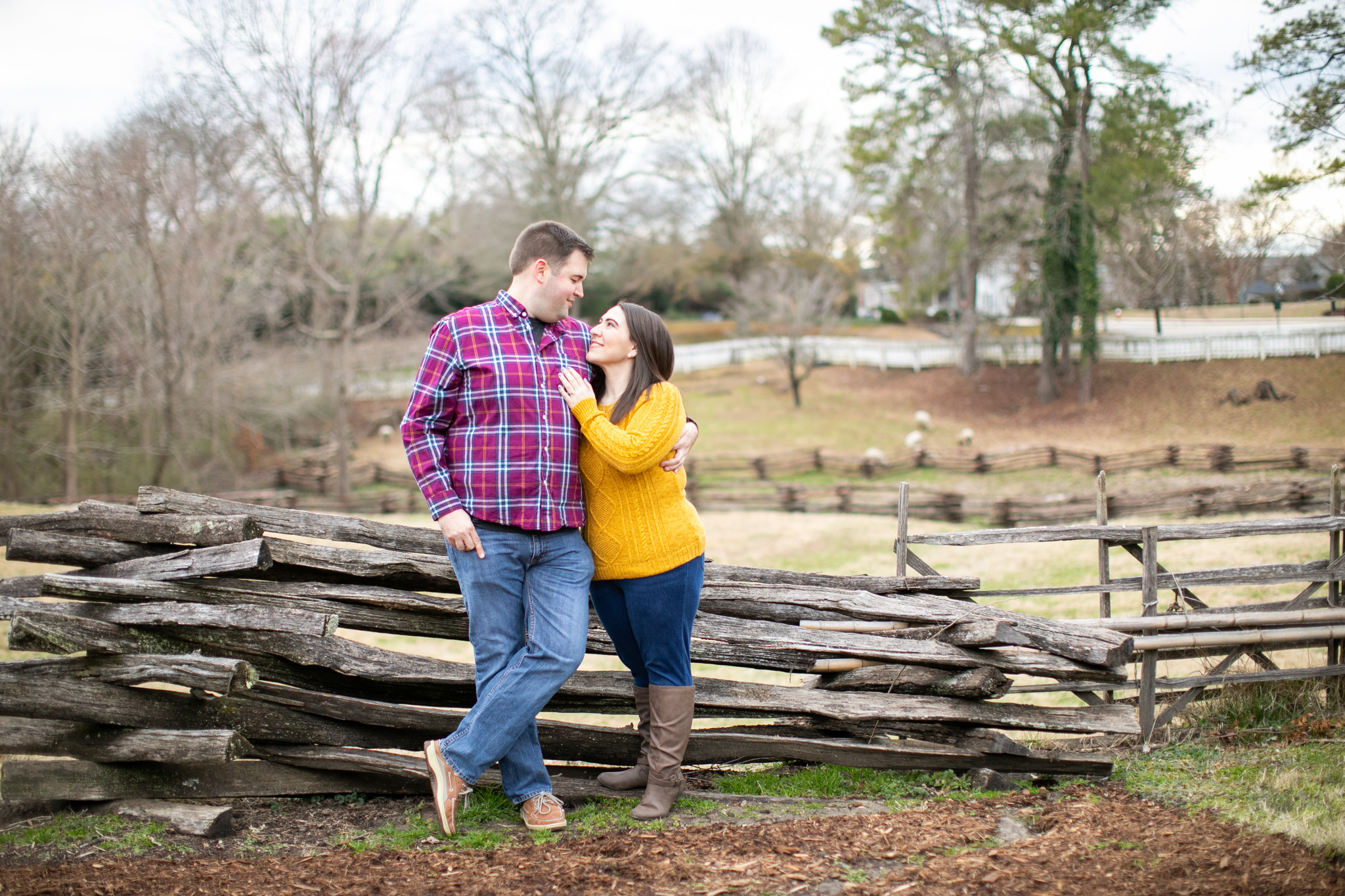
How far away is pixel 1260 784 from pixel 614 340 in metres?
3.27

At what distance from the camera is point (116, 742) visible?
3363 millimetres

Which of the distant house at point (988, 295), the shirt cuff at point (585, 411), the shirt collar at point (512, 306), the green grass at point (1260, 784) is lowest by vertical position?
the green grass at point (1260, 784)

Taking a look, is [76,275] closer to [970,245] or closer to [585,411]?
[585,411]

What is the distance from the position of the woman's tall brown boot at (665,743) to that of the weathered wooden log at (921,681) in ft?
3.05

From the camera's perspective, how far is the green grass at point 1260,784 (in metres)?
3.22

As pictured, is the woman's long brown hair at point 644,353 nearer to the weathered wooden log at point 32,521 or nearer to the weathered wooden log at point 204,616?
the weathered wooden log at point 204,616

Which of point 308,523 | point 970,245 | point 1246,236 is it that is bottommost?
point 308,523

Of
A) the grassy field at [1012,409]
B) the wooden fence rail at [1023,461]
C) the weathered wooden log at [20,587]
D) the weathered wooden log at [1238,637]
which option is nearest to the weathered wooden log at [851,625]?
the weathered wooden log at [1238,637]

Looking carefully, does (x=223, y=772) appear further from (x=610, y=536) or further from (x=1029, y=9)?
(x=1029, y=9)

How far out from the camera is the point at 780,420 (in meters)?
26.5

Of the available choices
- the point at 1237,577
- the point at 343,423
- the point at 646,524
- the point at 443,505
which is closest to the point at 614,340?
the point at 646,524

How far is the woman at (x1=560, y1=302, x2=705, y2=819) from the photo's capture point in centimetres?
321

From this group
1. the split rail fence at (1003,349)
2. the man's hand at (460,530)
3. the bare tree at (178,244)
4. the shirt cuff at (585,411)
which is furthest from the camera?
the bare tree at (178,244)

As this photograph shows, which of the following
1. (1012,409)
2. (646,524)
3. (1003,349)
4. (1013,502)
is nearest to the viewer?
(646,524)
